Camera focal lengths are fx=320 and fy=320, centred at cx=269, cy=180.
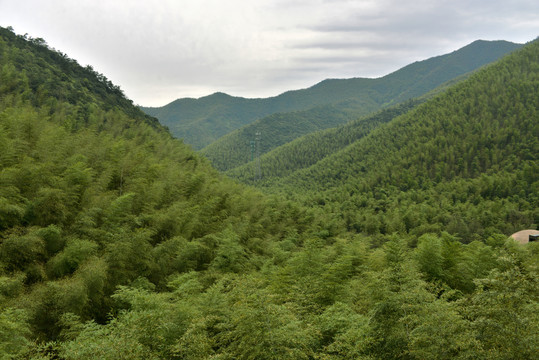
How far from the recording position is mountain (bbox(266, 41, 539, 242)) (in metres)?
47.7

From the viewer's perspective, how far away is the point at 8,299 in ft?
34.0

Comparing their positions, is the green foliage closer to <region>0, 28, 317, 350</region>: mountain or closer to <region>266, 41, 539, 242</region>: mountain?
<region>0, 28, 317, 350</region>: mountain

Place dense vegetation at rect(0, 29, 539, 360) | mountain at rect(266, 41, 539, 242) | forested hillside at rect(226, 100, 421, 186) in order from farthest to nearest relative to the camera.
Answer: forested hillside at rect(226, 100, 421, 186) < mountain at rect(266, 41, 539, 242) < dense vegetation at rect(0, 29, 539, 360)

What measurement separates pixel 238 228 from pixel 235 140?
146 m

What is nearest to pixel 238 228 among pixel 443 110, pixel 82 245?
pixel 82 245

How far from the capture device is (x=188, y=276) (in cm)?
1462

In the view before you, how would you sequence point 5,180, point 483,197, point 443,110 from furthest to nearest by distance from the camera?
1. point 443,110
2. point 483,197
3. point 5,180

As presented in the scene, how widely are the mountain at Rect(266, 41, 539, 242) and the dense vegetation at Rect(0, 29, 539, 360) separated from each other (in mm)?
22852

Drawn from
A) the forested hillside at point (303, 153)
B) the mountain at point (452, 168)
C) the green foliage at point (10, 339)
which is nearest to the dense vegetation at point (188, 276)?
the green foliage at point (10, 339)

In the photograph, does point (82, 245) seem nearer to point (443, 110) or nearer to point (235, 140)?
point (443, 110)

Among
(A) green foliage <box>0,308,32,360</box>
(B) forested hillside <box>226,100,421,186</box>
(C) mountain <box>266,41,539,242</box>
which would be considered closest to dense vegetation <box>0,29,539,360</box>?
(A) green foliage <box>0,308,32,360</box>

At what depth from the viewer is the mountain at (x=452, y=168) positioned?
156 ft

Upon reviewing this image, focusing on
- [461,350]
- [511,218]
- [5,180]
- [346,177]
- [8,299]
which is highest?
[5,180]

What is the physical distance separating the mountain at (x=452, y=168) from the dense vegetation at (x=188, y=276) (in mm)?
22852
